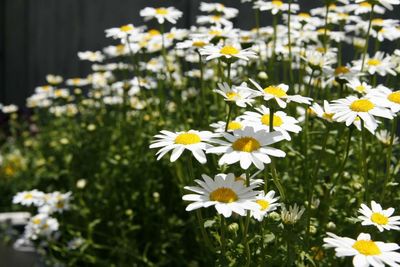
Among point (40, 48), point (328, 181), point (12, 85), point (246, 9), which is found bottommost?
point (12, 85)

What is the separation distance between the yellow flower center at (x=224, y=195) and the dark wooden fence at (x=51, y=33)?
2.65m

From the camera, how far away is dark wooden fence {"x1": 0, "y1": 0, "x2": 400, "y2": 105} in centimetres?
492

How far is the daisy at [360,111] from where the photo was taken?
1396mm

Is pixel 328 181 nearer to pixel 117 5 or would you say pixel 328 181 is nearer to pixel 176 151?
pixel 176 151

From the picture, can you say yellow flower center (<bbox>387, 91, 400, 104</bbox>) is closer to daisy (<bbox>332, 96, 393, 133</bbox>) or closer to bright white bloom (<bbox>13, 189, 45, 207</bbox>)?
daisy (<bbox>332, 96, 393, 133</bbox>)

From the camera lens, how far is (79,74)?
559 centimetres

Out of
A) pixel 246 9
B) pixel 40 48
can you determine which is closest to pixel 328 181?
pixel 246 9

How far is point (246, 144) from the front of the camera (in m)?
1.30

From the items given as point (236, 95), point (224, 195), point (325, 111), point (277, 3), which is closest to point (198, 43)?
point (277, 3)

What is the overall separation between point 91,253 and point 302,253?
136cm

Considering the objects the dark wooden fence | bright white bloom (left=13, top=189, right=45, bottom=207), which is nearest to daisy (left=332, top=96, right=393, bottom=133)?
bright white bloom (left=13, top=189, right=45, bottom=207)

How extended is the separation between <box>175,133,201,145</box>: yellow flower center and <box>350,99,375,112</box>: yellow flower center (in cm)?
39

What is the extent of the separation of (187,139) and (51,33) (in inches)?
199

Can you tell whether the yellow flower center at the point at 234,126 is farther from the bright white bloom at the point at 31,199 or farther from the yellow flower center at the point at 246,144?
the bright white bloom at the point at 31,199
